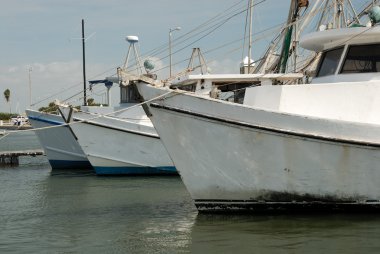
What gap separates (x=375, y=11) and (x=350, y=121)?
2507 millimetres

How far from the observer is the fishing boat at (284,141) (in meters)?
10.6

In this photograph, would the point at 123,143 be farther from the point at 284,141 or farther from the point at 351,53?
the point at 284,141

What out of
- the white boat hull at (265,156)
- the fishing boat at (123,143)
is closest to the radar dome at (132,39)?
the fishing boat at (123,143)

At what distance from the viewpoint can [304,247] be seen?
946 centimetres

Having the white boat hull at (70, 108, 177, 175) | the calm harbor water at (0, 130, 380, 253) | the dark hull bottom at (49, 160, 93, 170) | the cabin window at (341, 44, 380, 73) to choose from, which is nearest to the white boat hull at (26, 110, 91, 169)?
the dark hull bottom at (49, 160, 93, 170)

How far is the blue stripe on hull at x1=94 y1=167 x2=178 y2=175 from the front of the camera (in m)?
22.0

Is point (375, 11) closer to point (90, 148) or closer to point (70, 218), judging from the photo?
point (70, 218)

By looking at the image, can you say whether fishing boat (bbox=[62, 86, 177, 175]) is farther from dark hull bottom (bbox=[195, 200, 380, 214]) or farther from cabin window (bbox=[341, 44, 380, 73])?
cabin window (bbox=[341, 44, 380, 73])

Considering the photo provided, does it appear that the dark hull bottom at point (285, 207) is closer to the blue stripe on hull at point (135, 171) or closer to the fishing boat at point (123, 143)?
the fishing boat at point (123, 143)

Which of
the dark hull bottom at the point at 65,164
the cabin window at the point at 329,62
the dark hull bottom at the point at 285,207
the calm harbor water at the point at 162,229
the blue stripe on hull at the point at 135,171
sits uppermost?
the cabin window at the point at 329,62

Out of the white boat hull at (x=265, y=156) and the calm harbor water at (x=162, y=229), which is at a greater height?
the white boat hull at (x=265, y=156)

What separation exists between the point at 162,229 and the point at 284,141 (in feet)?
9.19

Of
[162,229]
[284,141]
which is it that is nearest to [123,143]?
[162,229]

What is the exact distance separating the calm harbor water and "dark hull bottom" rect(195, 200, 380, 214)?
14 cm
